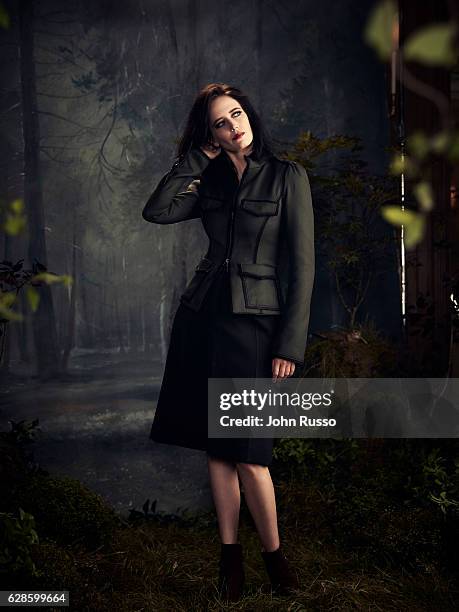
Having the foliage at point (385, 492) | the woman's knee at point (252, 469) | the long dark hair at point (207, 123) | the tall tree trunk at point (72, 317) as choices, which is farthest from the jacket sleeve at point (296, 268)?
the tall tree trunk at point (72, 317)

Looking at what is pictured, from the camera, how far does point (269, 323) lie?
2.91 metres

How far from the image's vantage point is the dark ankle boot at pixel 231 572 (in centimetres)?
282

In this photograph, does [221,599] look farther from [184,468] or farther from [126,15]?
[126,15]

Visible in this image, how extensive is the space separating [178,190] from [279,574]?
5.06 ft

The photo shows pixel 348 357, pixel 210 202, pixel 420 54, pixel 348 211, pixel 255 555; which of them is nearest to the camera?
pixel 420 54

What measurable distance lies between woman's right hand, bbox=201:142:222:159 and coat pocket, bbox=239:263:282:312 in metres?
0.50

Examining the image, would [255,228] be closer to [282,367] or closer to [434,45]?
[282,367]

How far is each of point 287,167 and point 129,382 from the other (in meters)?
1.69

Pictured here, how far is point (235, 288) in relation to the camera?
2.86 m

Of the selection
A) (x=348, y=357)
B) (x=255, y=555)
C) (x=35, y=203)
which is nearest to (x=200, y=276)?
(x=348, y=357)

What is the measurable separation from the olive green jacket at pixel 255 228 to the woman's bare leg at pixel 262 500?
1.46 ft

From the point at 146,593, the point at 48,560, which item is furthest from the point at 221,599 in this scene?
the point at 48,560

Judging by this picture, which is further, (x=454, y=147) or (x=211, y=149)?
(x=211, y=149)

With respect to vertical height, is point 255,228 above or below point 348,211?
below
